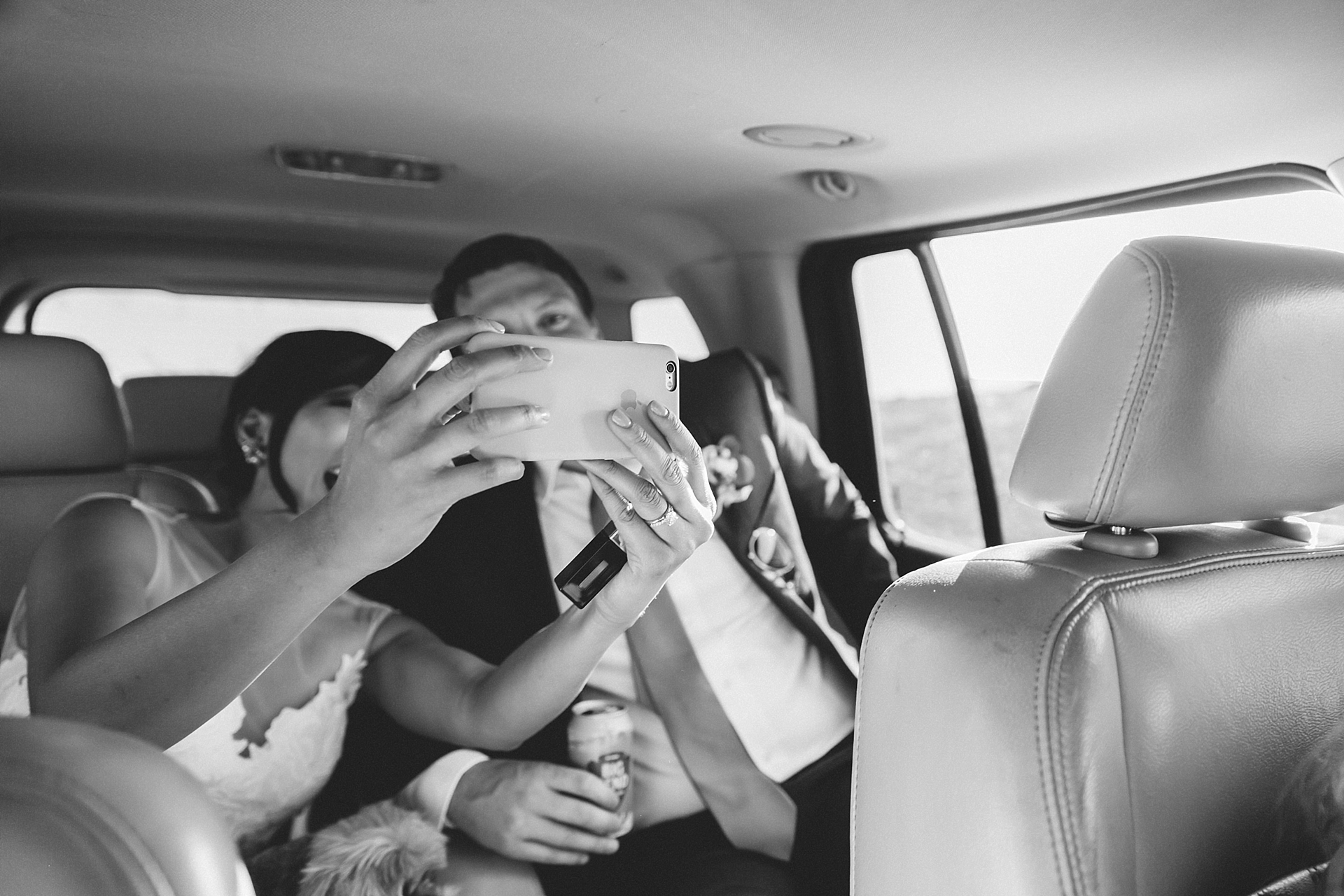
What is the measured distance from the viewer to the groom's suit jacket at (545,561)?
1.60m

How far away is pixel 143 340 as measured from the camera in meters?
1.46

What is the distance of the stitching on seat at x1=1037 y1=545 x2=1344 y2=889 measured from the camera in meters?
0.79

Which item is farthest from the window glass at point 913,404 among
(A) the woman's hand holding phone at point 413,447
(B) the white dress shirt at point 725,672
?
(A) the woman's hand holding phone at point 413,447

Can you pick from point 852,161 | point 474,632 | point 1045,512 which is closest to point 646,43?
point 852,161

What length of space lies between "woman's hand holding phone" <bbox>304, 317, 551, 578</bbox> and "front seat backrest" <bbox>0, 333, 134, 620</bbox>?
2.21 feet

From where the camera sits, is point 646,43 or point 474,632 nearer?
point 646,43

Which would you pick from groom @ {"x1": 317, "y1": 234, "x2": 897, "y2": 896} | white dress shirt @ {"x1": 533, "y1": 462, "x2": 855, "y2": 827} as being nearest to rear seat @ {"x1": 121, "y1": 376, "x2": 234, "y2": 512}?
groom @ {"x1": 317, "y1": 234, "x2": 897, "y2": 896}

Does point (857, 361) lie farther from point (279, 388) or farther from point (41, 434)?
point (41, 434)

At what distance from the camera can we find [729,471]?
1930mm

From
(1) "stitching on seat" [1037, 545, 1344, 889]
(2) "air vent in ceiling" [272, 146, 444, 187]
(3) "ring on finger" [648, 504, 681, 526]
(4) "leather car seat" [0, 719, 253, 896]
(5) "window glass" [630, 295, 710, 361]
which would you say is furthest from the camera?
(5) "window glass" [630, 295, 710, 361]

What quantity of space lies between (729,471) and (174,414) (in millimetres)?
996

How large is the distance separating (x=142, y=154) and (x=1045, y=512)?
1399mm

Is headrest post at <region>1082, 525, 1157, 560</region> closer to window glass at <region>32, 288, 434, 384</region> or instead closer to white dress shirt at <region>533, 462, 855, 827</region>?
white dress shirt at <region>533, 462, 855, 827</region>

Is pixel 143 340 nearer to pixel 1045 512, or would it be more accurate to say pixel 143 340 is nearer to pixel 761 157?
pixel 761 157
